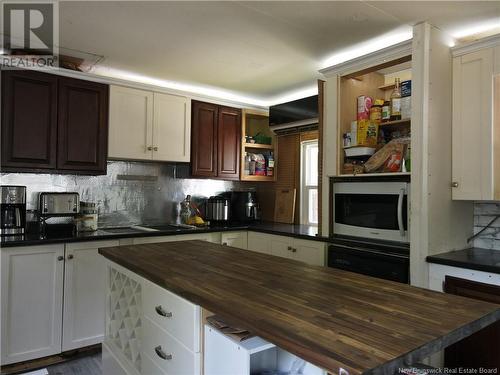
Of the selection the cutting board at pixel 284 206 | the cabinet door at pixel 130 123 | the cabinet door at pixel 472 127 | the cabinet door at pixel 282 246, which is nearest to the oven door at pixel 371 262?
the cabinet door at pixel 282 246

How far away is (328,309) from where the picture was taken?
1.04 metres

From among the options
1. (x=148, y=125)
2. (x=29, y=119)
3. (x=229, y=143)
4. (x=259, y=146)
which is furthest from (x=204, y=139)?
(x=29, y=119)

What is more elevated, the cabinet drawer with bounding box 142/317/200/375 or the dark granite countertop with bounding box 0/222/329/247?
the dark granite countertop with bounding box 0/222/329/247

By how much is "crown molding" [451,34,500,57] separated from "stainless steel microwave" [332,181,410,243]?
0.93m

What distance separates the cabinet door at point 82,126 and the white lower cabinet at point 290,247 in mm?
1583

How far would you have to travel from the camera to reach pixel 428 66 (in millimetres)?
2176

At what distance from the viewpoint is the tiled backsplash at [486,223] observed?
2.39 m

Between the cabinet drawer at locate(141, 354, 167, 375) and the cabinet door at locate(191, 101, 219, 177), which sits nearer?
the cabinet drawer at locate(141, 354, 167, 375)

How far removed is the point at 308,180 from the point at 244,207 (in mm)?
784

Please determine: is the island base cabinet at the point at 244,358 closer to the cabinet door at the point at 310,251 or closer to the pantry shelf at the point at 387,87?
the cabinet door at the point at 310,251

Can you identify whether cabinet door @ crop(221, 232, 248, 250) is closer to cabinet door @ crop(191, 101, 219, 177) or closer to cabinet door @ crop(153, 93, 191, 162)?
cabinet door @ crop(191, 101, 219, 177)

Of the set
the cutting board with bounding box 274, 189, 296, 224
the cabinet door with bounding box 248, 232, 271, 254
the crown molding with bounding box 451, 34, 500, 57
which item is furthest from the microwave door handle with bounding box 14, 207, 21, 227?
the crown molding with bounding box 451, 34, 500, 57

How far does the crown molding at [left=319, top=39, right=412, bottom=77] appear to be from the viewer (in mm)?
2330

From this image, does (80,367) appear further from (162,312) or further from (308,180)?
(308,180)
